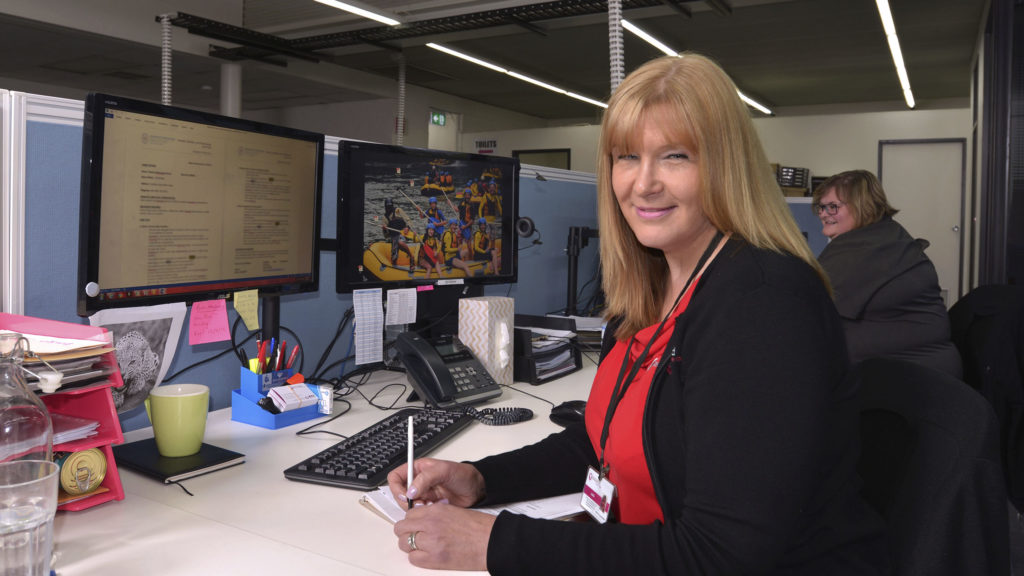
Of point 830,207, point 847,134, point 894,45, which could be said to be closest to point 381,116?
point 847,134

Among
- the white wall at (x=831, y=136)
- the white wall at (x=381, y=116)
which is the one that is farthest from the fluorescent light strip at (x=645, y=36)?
the white wall at (x=381, y=116)

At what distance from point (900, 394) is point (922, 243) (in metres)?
2.27

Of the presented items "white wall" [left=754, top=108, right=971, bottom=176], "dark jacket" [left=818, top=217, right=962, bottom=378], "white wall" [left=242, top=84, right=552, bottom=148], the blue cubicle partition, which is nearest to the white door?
"white wall" [left=754, top=108, right=971, bottom=176]

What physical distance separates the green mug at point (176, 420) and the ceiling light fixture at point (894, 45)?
6.07 m

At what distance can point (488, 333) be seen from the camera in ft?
5.80

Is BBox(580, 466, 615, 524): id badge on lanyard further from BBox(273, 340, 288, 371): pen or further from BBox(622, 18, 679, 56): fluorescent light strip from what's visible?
BBox(622, 18, 679, 56): fluorescent light strip

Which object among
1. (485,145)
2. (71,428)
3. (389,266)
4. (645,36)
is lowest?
(71,428)

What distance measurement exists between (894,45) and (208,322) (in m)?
7.54

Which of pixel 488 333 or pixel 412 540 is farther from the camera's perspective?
pixel 488 333

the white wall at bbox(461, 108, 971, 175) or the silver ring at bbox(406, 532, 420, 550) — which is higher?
the white wall at bbox(461, 108, 971, 175)

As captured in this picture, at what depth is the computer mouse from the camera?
4.79 ft

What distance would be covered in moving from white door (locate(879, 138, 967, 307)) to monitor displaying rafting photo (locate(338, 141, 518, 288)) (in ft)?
22.2

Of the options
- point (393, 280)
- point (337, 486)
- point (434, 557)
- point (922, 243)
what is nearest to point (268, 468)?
point (337, 486)

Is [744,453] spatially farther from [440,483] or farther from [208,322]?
[208,322]
